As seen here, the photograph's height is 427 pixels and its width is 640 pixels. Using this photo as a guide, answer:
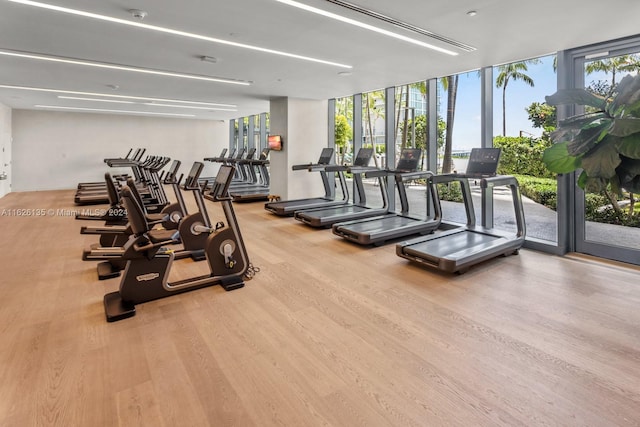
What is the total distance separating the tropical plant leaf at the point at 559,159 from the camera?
323 cm

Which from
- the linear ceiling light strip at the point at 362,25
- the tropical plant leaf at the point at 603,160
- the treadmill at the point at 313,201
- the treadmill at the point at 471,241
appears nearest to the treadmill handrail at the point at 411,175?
the treadmill at the point at 471,241

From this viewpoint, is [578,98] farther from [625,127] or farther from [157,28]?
[157,28]

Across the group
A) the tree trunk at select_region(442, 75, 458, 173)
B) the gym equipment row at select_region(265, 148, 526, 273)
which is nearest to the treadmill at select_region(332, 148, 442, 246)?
the gym equipment row at select_region(265, 148, 526, 273)

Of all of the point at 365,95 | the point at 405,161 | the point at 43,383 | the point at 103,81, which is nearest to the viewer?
the point at 43,383

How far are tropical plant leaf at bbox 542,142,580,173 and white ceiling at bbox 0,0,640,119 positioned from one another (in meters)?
1.36

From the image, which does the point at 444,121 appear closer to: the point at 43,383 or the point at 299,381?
the point at 299,381

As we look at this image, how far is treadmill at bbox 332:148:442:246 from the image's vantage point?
5273mm

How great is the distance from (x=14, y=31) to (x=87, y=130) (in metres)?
9.86

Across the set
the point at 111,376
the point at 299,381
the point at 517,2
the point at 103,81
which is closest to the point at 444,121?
the point at 517,2

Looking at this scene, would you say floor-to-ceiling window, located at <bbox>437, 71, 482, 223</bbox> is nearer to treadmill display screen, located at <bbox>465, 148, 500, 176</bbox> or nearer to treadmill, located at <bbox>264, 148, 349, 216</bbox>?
treadmill display screen, located at <bbox>465, 148, 500, 176</bbox>

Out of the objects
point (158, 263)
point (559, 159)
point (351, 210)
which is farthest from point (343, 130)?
point (158, 263)

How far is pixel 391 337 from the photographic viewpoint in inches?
105

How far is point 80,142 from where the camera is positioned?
12.7 metres

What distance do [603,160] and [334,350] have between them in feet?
7.70
